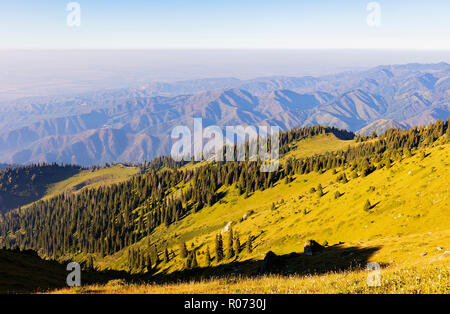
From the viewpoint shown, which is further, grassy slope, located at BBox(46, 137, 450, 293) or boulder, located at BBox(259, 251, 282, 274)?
boulder, located at BBox(259, 251, 282, 274)

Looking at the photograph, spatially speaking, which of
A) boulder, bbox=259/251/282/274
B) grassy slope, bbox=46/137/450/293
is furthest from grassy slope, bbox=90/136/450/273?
boulder, bbox=259/251/282/274

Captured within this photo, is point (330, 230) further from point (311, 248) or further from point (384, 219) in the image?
point (311, 248)

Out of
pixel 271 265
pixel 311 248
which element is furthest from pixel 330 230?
pixel 271 265

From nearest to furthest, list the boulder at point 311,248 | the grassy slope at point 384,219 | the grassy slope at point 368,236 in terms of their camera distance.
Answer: the grassy slope at point 368,236 → the grassy slope at point 384,219 → the boulder at point 311,248

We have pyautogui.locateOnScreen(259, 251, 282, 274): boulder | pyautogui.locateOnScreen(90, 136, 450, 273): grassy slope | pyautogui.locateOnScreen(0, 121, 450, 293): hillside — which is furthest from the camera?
pyautogui.locateOnScreen(259, 251, 282, 274): boulder

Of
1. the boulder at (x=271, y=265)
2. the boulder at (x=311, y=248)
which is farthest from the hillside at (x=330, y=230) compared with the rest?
the boulder at (x=311, y=248)

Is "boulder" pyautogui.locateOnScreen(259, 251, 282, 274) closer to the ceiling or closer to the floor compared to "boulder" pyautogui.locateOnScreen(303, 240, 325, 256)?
closer to the ceiling

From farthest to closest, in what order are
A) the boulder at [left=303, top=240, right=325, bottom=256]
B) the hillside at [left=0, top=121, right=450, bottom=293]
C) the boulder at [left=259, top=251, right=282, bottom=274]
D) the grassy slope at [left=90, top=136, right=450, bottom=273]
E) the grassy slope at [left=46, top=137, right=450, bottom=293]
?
the boulder at [left=303, top=240, right=325, bottom=256], the boulder at [left=259, top=251, right=282, bottom=274], the grassy slope at [left=90, top=136, right=450, bottom=273], the hillside at [left=0, top=121, right=450, bottom=293], the grassy slope at [left=46, top=137, right=450, bottom=293]

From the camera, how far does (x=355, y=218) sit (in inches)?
1989

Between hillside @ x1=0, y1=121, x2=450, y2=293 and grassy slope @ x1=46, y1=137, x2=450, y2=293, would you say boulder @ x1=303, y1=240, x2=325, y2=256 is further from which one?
grassy slope @ x1=46, y1=137, x2=450, y2=293

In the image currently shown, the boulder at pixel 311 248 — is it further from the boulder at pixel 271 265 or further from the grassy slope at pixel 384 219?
the boulder at pixel 271 265
